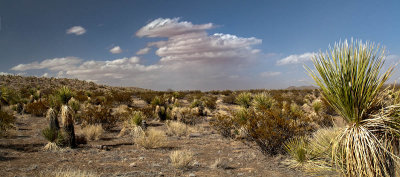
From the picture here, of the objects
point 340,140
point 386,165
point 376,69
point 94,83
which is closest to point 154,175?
point 340,140

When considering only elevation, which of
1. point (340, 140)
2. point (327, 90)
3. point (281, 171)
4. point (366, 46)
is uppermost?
point (366, 46)

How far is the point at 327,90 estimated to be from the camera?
3.70 meters

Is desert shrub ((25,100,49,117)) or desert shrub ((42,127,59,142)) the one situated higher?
desert shrub ((25,100,49,117))

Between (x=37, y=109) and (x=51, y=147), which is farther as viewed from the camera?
(x=37, y=109)

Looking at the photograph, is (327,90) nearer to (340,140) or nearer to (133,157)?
(340,140)

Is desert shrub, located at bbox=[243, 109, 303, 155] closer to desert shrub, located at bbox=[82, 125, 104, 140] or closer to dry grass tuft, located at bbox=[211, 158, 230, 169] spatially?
dry grass tuft, located at bbox=[211, 158, 230, 169]

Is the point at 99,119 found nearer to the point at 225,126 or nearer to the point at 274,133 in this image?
the point at 225,126

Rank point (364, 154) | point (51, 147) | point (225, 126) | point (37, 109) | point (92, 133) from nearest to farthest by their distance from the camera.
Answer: point (364, 154) → point (51, 147) → point (92, 133) → point (225, 126) → point (37, 109)

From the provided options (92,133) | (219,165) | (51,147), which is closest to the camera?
(219,165)

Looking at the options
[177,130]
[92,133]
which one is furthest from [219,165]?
[92,133]

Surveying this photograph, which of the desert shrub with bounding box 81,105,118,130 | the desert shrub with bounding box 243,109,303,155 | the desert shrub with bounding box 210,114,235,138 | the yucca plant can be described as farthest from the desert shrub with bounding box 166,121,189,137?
the yucca plant

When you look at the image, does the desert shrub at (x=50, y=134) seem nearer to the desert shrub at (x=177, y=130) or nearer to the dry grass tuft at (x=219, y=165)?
the desert shrub at (x=177, y=130)

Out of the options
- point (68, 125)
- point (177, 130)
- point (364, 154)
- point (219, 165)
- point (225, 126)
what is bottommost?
point (219, 165)

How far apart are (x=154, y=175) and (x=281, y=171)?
349cm
